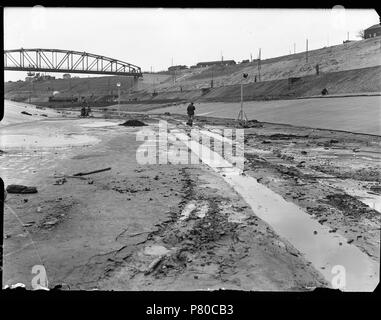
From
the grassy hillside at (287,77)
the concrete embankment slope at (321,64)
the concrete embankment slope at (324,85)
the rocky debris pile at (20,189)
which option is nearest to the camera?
the rocky debris pile at (20,189)

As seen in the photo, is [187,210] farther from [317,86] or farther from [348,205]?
[317,86]

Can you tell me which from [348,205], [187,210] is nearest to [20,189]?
[187,210]

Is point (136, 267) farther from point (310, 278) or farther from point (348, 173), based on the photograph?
point (348, 173)

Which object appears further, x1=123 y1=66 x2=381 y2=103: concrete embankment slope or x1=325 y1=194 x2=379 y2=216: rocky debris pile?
x1=123 y1=66 x2=381 y2=103: concrete embankment slope

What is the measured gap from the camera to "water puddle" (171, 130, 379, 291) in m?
4.30

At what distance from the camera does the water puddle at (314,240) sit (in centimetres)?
430

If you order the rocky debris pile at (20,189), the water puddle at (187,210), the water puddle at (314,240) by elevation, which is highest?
the rocky debris pile at (20,189)

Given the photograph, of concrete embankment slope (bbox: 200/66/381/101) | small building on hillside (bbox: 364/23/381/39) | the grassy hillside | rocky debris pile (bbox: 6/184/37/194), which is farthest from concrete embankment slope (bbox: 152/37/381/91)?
rocky debris pile (bbox: 6/184/37/194)

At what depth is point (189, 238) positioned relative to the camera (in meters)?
5.21

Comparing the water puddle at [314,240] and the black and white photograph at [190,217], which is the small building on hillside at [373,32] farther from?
the water puddle at [314,240]

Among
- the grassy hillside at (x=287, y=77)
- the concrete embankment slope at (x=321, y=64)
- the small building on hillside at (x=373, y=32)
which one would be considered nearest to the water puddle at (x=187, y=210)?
the grassy hillside at (x=287, y=77)

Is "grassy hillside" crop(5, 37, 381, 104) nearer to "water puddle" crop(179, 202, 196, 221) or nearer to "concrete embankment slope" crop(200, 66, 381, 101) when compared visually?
"concrete embankment slope" crop(200, 66, 381, 101)

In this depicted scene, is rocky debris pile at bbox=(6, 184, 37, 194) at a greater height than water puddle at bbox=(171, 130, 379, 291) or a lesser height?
greater

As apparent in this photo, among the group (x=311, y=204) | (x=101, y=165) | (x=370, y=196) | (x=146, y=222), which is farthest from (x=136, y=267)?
(x=101, y=165)
